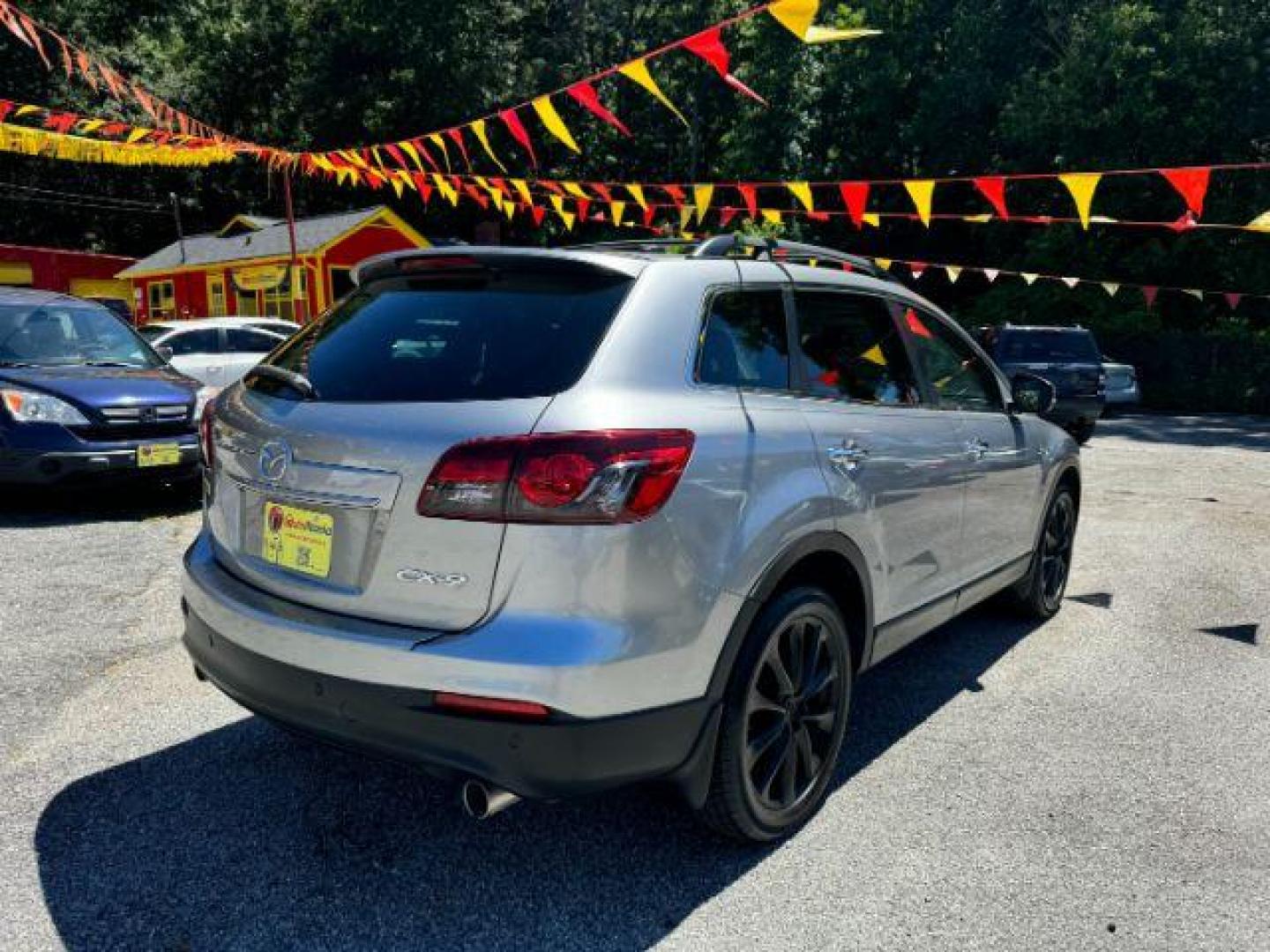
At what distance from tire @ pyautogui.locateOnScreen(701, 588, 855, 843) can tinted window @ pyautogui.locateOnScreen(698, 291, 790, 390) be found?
0.65 metres

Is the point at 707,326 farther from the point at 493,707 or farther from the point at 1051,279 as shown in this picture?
the point at 1051,279

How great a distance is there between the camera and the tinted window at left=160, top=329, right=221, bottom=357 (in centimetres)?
1231

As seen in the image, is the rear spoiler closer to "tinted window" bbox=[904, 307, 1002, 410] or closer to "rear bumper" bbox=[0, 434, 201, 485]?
"tinted window" bbox=[904, 307, 1002, 410]

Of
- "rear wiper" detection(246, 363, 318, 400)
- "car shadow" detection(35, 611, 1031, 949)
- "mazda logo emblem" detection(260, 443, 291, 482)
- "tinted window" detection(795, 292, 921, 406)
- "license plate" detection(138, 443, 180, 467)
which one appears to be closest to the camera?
"car shadow" detection(35, 611, 1031, 949)

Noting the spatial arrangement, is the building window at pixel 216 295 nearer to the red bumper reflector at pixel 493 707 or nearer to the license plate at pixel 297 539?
the license plate at pixel 297 539

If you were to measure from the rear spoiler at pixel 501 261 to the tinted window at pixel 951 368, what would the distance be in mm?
1547

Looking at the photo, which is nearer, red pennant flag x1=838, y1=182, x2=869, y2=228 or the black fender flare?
the black fender flare

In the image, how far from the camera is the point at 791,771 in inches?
113

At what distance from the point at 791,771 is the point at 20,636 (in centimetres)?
362

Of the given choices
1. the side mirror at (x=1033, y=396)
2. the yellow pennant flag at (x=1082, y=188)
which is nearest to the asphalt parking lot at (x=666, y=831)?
the side mirror at (x=1033, y=396)

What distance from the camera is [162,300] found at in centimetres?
3450

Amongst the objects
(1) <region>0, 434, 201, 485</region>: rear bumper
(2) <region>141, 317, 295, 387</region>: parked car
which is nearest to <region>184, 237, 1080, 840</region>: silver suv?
(1) <region>0, 434, 201, 485</region>: rear bumper

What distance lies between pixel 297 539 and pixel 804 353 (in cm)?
165

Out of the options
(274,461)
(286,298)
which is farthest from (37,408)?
(286,298)
